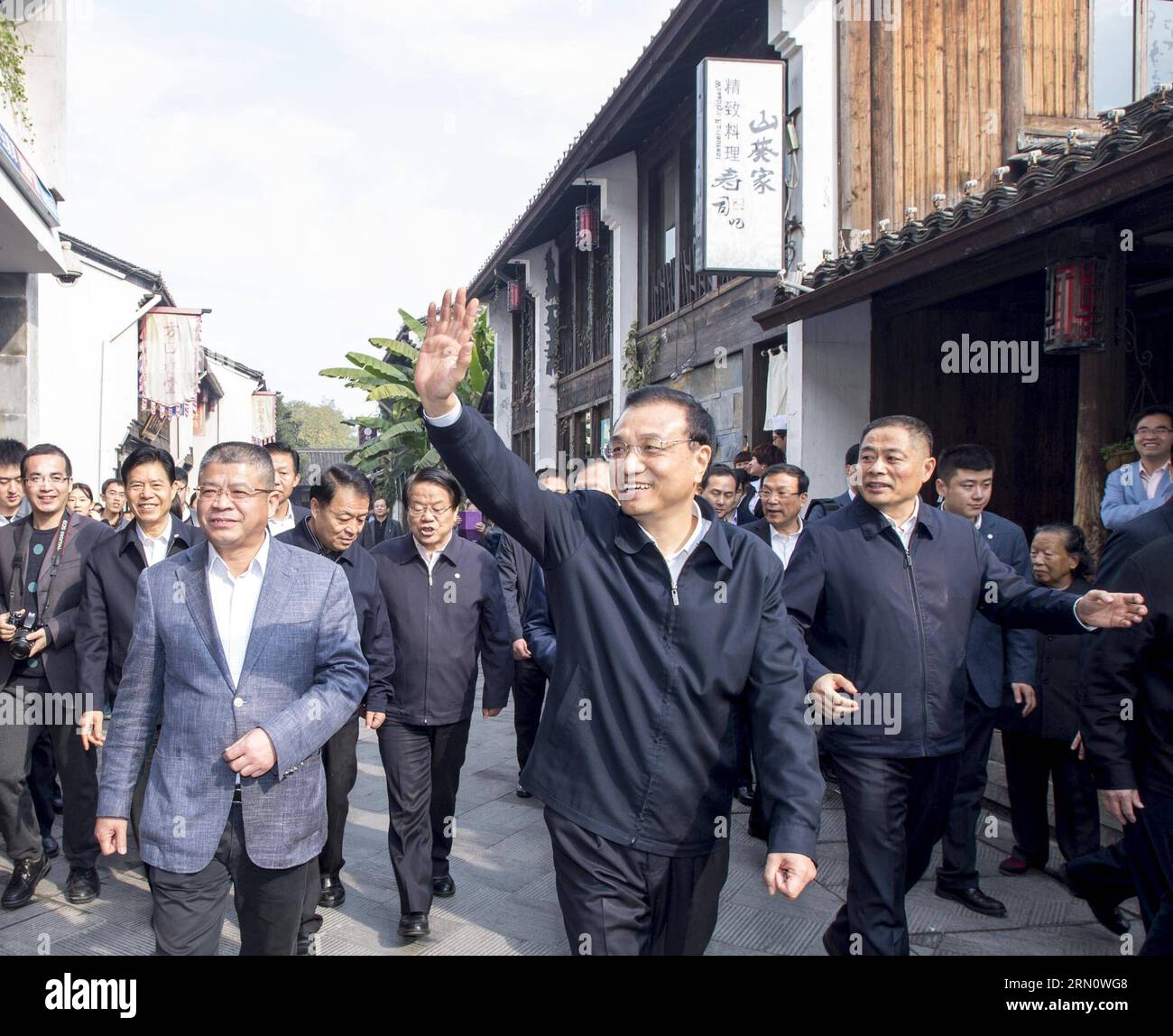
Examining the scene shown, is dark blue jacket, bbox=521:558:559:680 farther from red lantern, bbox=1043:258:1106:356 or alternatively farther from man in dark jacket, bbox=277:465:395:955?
red lantern, bbox=1043:258:1106:356

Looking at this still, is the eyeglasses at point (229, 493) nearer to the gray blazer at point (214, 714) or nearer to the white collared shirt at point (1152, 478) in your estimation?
the gray blazer at point (214, 714)

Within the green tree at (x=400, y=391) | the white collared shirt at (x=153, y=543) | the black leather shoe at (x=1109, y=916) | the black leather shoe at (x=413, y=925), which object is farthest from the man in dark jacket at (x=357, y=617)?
the green tree at (x=400, y=391)

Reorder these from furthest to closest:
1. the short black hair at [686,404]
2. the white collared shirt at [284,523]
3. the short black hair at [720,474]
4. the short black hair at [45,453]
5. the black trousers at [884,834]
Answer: the short black hair at [720,474]
the white collared shirt at [284,523]
the short black hair at [45,453]
the black trousers at [884,834]
the short black hair at [686,404]

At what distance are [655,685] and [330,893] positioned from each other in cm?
288

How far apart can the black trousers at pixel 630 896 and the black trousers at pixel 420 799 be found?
1.91m

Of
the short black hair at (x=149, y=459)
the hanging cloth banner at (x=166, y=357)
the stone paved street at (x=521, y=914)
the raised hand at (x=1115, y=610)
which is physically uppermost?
the hanging cloth banner at (x=166, y=357)

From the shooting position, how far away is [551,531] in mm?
2764

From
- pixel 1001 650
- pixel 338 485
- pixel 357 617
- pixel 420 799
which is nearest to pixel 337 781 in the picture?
pixel 420 799

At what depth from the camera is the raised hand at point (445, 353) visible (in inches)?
95.2

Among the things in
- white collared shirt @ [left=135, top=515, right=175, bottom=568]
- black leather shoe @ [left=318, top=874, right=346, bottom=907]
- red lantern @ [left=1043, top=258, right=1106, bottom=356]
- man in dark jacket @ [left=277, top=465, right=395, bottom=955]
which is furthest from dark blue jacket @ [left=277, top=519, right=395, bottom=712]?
red lantern @ [left=1043, top=258, right=1106, bottom=356]

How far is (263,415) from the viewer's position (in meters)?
45.4

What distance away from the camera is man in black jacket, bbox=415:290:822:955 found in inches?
106

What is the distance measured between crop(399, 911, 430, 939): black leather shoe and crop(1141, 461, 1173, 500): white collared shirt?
14.7 feet

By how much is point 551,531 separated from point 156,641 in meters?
1.33
